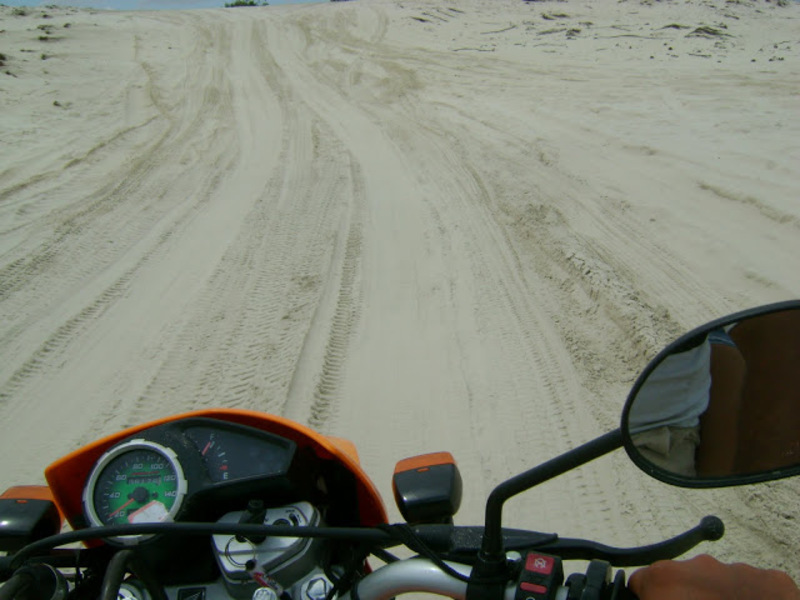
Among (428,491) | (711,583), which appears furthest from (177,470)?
(711,583)

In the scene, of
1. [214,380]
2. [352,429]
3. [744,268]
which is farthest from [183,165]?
[744,268]

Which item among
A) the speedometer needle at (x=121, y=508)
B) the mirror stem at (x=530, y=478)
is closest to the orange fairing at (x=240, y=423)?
the speedometer needle at (x=121, y=508)

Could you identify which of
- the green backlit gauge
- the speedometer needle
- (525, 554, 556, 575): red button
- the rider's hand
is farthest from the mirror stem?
the speedometer needle

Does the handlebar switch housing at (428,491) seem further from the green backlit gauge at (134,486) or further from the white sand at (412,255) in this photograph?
the white sand at (412,255)

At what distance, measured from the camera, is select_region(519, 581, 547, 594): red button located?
4.11 feet

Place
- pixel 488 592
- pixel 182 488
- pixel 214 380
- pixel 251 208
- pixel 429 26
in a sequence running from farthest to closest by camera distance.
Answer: pixel 429 26 → pixel 251 208 → pixel 214 380 → pixel 182 488 → pixel 488 592

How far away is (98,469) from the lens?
172 centimetres

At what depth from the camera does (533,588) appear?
1263 millimetres

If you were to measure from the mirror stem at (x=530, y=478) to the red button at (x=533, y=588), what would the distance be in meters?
0.07

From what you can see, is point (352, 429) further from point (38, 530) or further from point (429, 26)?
point (429, 26)

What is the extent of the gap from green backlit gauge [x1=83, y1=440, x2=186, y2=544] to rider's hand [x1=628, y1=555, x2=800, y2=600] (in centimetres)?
110

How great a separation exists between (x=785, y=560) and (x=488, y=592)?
2443 mm

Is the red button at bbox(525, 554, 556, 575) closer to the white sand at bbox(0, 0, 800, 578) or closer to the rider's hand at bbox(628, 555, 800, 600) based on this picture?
the rider's hand at bbox(628, 555, 800, 600)

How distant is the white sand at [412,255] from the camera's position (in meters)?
4.07
